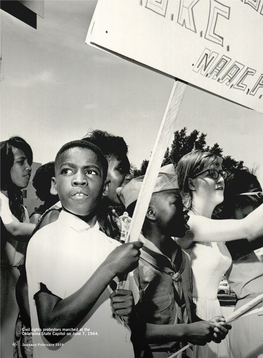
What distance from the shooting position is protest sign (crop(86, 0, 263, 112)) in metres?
1.57

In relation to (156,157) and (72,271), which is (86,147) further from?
(72,271)

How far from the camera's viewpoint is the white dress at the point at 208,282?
6.37 ft

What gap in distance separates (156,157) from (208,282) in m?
0.68

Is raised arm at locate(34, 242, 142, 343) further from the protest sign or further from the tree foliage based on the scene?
the protest sign

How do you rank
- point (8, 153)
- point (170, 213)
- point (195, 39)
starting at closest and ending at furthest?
point (8, 153)
point (195, 39)
point (170, 213)

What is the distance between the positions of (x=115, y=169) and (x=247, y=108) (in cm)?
82

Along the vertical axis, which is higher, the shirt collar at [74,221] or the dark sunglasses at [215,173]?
the dark sunglasses at [215,173]

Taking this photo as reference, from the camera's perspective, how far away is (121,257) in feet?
5.78

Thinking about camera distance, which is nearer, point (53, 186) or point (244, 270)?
point (53, 186)

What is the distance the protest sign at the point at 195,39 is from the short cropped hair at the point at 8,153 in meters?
0.51

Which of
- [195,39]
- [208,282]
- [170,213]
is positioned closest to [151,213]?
[170,213]

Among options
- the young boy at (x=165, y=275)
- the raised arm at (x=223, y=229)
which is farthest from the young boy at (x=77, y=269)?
the raised arm at (x=223, y=229)

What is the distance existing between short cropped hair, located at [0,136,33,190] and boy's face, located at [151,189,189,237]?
0.63 meters

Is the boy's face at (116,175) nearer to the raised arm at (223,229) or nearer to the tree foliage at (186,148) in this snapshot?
the tree foliage at (186,148)
